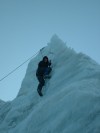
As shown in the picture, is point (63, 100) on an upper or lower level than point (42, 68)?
lower

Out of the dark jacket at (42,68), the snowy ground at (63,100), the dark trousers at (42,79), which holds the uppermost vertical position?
the dark jacket at (42,68)

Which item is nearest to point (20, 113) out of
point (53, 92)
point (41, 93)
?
point (41, 93)

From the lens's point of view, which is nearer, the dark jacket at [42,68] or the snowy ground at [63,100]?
the snowy ground at [63,100]

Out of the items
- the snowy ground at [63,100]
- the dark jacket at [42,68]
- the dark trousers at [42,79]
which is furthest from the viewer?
the dark jacket at [42,68]

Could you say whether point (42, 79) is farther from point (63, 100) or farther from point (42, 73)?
point (63, 100)

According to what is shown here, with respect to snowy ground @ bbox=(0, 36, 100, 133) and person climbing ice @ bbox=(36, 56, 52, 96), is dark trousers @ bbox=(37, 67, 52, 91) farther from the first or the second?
snowy ground @ bbox=(0, 36, 100, 133)

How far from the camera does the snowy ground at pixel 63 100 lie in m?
9.65

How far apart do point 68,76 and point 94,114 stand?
4041 millimetres

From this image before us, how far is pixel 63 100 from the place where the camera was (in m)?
11.1

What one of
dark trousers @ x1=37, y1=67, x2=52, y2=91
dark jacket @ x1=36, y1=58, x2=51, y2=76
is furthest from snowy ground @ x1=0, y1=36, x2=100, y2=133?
dark jacket @ x1=36, y1=58, x2=51, y2=76

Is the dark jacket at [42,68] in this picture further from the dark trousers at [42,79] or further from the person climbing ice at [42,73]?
the dark trousers at [42,79]

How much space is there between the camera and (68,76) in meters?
13.3

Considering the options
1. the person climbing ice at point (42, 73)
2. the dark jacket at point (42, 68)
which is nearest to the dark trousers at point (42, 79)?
Result: the person climbing ice at point (42, 73)

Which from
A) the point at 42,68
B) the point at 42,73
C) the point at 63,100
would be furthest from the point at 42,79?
the point at 63,100
